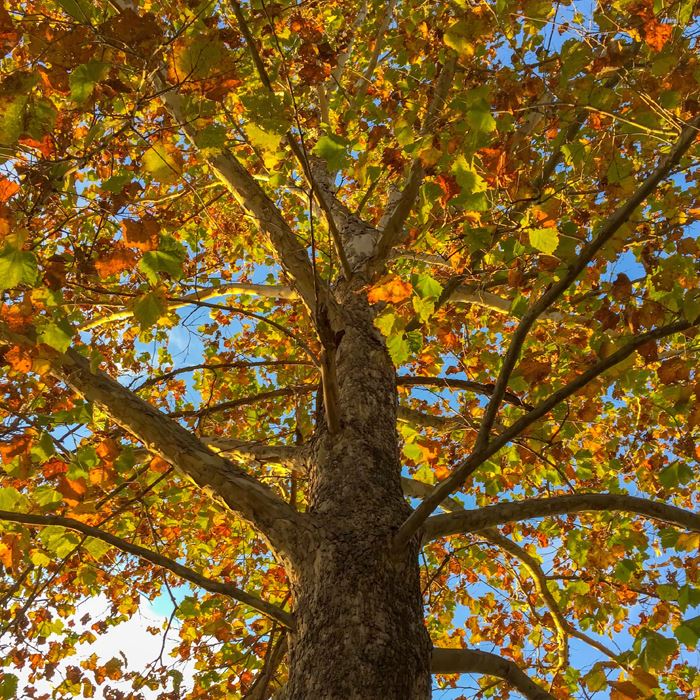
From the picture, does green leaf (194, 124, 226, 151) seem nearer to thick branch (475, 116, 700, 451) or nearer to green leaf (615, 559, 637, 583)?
thick branch (475, 116, 700, 451)

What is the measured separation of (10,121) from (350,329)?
189 centimetres

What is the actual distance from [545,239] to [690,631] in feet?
5.93

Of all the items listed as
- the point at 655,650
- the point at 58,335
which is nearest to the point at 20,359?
the point at 58,335

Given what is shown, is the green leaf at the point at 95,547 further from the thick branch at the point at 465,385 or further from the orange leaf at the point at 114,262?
the thick branch at the point at 465,385

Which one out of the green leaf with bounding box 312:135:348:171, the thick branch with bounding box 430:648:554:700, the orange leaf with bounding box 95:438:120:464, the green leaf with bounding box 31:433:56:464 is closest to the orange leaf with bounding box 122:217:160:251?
the green leaf with bounding box 312:135:348:171

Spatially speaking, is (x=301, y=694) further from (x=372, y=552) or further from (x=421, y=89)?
(x=421, y=89)

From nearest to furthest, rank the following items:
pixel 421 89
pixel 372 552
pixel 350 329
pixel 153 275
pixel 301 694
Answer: pixel 301 694 → pixel 372 552 → pixel 153 275 → pixel 350 329 → pixel 421 89

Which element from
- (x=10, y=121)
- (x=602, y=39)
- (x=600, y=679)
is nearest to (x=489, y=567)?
(x=600, y=679)

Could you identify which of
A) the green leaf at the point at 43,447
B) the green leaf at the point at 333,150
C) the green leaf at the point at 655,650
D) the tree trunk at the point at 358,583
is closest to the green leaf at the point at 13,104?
the green leaf at the point at 333,150

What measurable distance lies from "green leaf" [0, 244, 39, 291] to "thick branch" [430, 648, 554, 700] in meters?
2.15

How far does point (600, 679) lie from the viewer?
2.23 metres

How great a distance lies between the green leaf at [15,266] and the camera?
176 cm

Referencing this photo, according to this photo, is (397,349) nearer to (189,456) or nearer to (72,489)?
(189,456)

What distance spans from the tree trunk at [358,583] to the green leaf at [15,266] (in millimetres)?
1424
